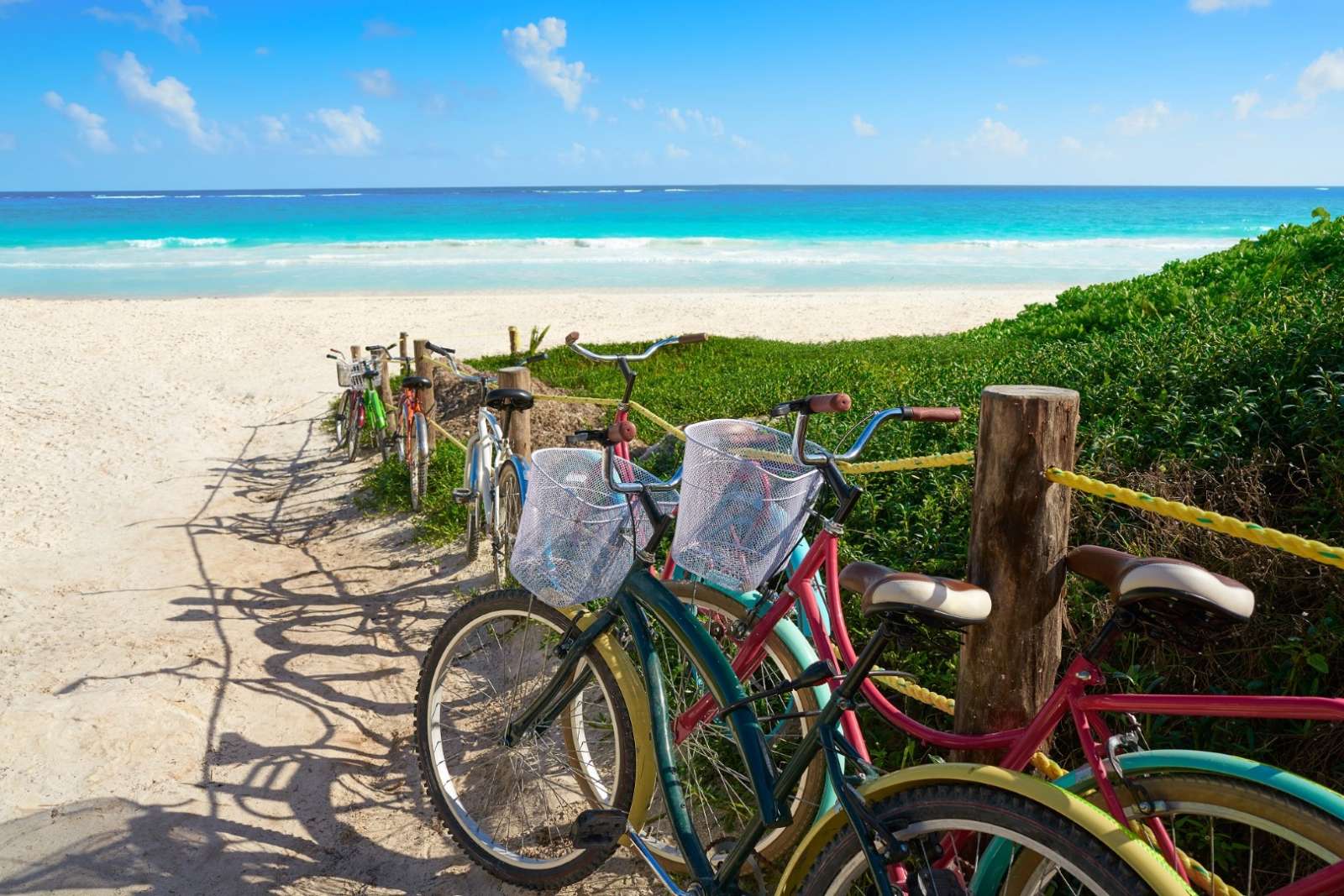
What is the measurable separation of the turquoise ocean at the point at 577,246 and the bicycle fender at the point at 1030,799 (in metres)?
28.0

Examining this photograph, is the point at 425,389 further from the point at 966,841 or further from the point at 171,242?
the point at 171,242

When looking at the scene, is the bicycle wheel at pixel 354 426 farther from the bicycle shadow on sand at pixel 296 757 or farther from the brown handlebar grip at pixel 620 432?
the brown handlebar grip at pixel 620 432

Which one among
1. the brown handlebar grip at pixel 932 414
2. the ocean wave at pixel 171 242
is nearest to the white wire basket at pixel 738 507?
the brown handlebar grip at pixel 932 414

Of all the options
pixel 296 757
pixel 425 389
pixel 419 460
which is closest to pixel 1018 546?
pixel 296 757

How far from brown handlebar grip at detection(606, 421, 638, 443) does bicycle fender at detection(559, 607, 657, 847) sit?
55 centimetres

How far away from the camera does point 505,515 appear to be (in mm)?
5309

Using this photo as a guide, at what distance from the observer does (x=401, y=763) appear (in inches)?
155

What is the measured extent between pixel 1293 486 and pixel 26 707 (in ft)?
17.9

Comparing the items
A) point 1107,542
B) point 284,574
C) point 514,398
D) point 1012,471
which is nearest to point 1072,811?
point 1012,471

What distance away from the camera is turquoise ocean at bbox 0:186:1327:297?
31516 mm

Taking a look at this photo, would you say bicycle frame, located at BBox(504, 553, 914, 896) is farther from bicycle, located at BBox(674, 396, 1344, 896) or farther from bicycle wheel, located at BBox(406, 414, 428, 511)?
bicycle wheel, located at BBox(406, 414, 428, 511)

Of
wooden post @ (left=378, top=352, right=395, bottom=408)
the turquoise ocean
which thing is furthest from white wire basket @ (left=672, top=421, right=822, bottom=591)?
the turquoise ocean

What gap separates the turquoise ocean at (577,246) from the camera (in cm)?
3152

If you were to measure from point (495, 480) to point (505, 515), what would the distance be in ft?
0.95
